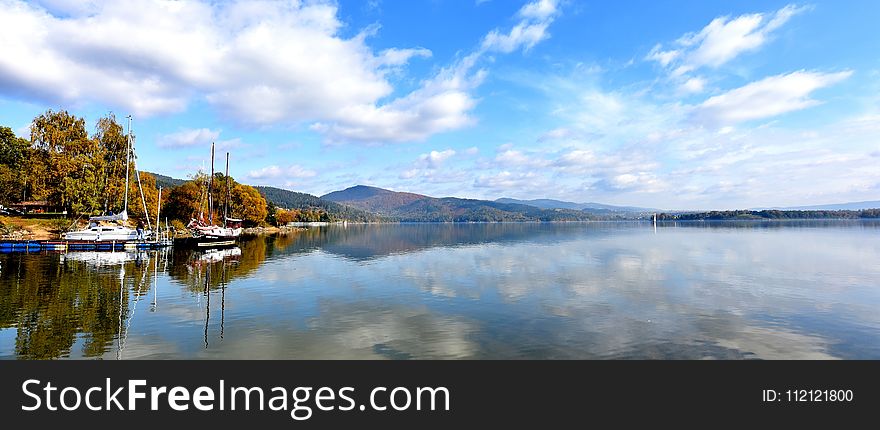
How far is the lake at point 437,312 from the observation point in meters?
16.4

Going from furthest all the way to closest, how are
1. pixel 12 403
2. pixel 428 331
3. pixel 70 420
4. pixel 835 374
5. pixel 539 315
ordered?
pixel 539 315, pixel 428 331, pixel 835 374, pixel 12 403, pixel 70 420

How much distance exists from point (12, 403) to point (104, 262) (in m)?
39.4

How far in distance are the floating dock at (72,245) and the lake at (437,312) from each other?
1541 centimetres

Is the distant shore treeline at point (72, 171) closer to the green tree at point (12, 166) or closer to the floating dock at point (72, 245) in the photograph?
the green tree at point (12, 166)

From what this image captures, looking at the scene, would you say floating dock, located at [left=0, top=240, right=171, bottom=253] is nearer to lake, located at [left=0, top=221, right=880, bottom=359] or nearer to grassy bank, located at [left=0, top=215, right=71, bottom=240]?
grassy bank, located at [left=0, top=215, right=71, bottom=240]

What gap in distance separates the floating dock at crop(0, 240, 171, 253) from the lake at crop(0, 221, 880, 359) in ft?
50.5

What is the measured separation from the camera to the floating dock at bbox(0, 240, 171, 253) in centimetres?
5472

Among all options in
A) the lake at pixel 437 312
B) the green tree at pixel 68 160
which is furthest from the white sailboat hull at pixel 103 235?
the lake at pixel 437 312

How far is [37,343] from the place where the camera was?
16375mm

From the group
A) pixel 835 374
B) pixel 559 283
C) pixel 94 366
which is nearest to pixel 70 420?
pixel 94 366

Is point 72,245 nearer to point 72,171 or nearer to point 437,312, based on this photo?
point 72,171

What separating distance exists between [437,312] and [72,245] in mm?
59485

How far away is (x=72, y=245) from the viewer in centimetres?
5709

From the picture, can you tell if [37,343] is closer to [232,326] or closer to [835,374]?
[232,326]
